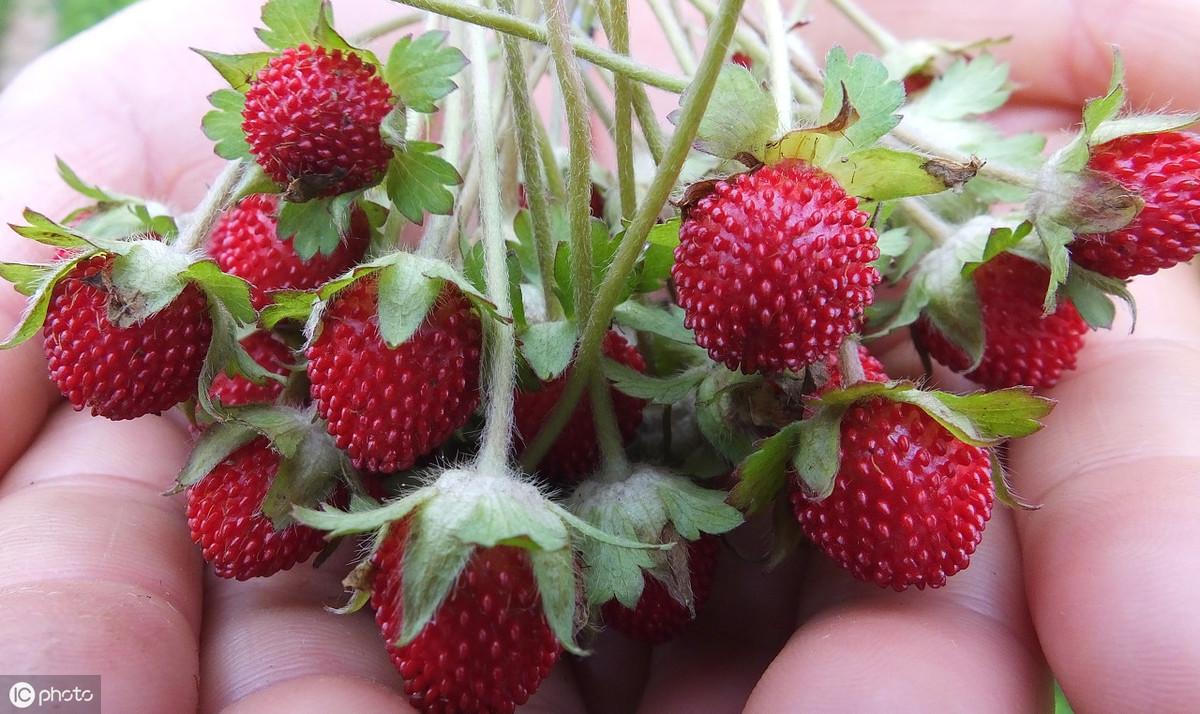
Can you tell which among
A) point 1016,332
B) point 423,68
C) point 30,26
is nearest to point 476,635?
point 423,68

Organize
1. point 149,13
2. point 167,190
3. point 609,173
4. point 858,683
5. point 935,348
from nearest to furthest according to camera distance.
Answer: point 858,683 < point 935,348 < point 609,173 < point 167,190 < point 149,13

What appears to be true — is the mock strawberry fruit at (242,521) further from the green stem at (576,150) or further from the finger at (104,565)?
the green stem at (576,150)

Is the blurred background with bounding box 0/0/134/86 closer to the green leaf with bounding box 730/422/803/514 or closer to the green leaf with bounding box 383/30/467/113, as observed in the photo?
the green leaf with bounding box 383/30/467/113

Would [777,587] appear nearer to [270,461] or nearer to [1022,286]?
[1022,286]

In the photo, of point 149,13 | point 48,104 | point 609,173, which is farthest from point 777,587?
point 149,13

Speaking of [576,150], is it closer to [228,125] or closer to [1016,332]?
[228,125]
